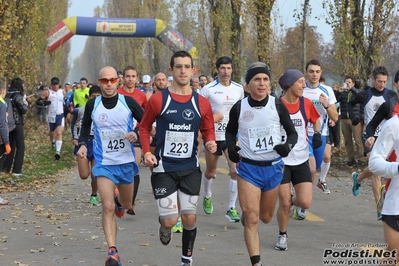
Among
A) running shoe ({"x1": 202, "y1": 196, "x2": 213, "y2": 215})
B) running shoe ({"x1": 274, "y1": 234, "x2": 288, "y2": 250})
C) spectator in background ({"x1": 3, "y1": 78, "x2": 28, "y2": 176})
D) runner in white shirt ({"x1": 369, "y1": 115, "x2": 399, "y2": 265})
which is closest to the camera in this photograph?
runner in white shirt ({"x1": 369, "y1": 115, "x2": 399, "y2": 265})

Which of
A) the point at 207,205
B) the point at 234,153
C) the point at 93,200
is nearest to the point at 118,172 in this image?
the point at 234,153

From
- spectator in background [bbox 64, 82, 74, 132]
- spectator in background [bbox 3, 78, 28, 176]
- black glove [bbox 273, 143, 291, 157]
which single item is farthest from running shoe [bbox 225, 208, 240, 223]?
spectator in background [bbox 64, 82, 74, 132]

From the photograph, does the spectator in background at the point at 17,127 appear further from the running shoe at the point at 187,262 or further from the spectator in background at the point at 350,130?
the running shoe at the point at 187,262

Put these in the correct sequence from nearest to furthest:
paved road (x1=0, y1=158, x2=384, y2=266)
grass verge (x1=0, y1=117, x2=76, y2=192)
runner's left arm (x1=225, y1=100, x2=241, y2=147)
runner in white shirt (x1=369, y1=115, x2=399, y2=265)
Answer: runner in white shirt (x1=369, y1=115, x2=399, y2=265), runner's left arm (x1=225, y1=100, x2=241, y2=147), paved road (x1=0, y1=158, x2=384, y2=266), grass verge (x1=0, y1=117, x2=76, y2=192)

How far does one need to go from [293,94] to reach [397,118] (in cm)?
317

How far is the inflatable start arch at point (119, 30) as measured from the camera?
133 feet

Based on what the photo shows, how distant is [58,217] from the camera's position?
10.7 metres

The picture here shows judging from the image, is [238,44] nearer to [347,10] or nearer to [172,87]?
[347,10]

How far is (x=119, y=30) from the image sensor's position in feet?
139

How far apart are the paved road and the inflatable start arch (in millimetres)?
28548

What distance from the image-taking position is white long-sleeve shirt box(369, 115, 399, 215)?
5012mm

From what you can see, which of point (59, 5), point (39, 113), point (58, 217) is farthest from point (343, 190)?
point (59, 5)

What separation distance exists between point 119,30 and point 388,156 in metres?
38.0

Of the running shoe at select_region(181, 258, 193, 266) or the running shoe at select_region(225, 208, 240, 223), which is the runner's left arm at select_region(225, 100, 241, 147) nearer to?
the running shoe at select_region(181, 258, 193, 266)
